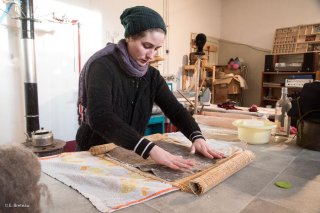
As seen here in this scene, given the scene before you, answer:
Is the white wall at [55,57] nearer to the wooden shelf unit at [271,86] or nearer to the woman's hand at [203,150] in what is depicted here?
the woman's hand at [203,150]

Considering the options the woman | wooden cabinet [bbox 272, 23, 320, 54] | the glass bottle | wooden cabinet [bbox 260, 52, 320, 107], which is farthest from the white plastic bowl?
wooden cabinet [bbox 272, 23, 320, 54]

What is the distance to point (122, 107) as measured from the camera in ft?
3.67

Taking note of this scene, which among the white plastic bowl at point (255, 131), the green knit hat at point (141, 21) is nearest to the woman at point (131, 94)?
the green knit hat at point (141, 21)

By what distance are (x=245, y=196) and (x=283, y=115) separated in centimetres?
100

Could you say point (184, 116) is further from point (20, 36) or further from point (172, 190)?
point (20, 36)

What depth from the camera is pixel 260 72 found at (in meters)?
5.09

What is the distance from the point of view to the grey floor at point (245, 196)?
1.97ft

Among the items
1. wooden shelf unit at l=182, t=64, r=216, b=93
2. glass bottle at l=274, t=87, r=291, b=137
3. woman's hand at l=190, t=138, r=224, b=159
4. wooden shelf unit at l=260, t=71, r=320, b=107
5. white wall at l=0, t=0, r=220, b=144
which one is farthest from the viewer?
wooden shelf unit at l=260, t=71, r=320, b=107

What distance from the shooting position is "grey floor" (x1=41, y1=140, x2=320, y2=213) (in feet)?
1.97

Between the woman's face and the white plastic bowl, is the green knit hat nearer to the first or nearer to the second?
the woman's face

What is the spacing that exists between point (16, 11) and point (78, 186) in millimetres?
2044

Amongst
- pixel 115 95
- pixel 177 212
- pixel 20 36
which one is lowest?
pixel 177 212

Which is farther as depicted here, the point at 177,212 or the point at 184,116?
the point at 184,116

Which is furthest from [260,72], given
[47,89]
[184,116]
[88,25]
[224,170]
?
[224,170]
